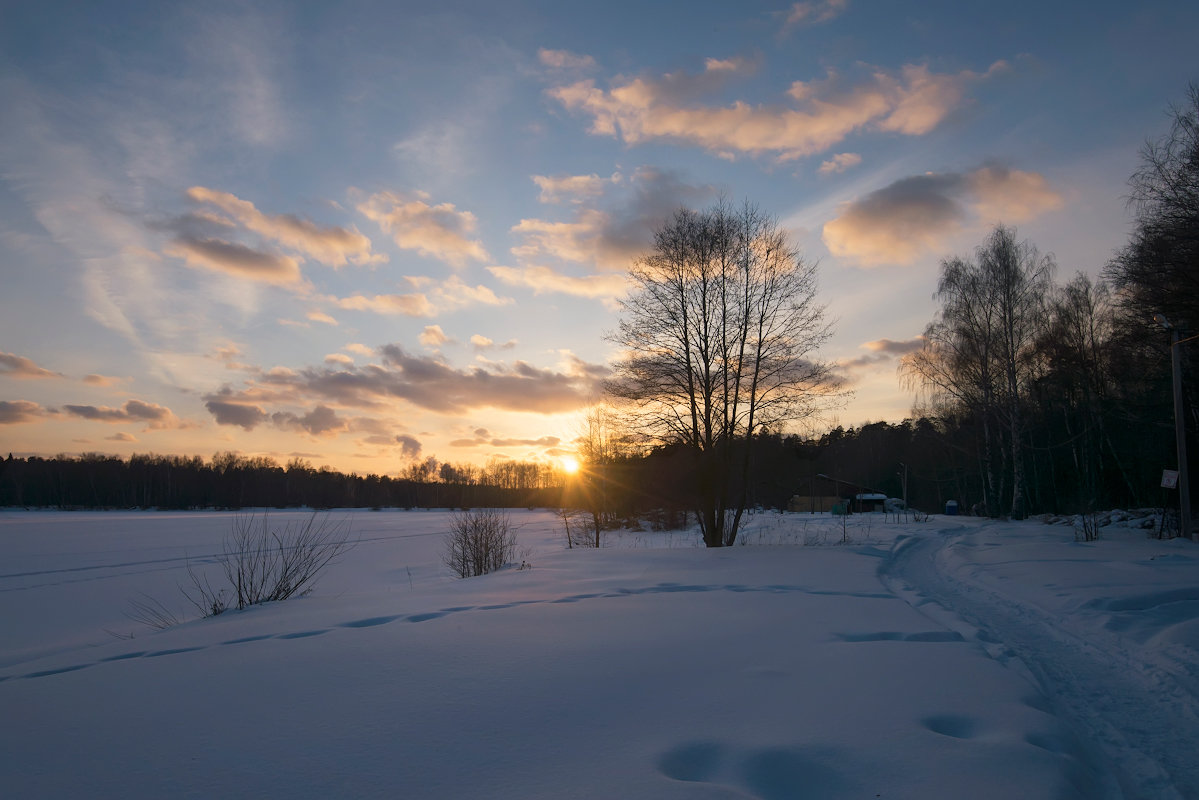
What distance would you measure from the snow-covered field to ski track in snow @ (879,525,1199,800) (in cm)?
2

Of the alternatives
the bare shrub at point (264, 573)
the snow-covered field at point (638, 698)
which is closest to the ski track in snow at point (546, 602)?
the snow-covered field at point (638, 698)

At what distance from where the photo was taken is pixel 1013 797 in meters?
2.51

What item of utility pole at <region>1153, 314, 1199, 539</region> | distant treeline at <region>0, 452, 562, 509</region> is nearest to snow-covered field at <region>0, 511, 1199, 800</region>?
utility pole at <region>1153, 314, 1199, 539</region>

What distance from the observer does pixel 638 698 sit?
3.63 m

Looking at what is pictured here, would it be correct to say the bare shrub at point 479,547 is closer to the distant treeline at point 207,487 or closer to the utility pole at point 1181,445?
the utility pole at point 1181,445

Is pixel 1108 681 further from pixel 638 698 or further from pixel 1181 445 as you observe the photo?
pixel 1181 445

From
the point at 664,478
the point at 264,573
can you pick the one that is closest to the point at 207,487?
the point at 664,478

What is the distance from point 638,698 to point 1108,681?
3658mm

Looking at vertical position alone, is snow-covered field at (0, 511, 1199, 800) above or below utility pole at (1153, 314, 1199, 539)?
below

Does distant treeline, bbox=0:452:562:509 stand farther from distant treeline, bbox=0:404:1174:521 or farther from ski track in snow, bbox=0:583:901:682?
ski track in snow, bbox=0:583:901:682

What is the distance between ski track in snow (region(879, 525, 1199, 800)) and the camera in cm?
313

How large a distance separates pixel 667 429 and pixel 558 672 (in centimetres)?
1176

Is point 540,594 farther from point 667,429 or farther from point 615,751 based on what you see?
point 667,429

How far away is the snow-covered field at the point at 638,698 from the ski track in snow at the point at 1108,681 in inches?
0.9
